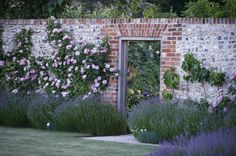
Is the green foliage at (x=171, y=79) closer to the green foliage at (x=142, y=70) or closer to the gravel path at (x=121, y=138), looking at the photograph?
the gravel path at (x=121, y=138)

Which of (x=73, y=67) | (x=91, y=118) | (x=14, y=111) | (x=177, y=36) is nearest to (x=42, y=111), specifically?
(x=14, y=111)

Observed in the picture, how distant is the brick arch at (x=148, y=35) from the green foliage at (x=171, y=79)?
16 cm

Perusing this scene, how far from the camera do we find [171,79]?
12445 millimetres

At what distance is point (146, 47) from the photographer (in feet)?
48.8

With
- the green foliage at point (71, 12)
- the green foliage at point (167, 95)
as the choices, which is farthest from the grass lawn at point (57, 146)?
the green foliage at point (71, 12)

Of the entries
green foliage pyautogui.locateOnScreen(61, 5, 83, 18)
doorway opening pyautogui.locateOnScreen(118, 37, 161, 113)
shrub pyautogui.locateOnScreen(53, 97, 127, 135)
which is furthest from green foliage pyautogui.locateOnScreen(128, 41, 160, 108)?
green foliage pyautogui.locateOnScreen(61, 5, 83, 18)

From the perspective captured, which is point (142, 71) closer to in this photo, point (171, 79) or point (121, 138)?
point (171, 79)

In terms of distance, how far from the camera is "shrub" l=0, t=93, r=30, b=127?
564 inches

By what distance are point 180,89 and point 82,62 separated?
2498mm

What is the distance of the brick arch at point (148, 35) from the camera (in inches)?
496

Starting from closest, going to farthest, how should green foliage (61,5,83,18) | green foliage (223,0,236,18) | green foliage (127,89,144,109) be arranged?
1. green foliage (127,89,144,109)
2. green foliage (223,0,236,18)
3. green foliage (61,5,83,18)

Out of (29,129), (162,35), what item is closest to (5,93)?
(29,129)

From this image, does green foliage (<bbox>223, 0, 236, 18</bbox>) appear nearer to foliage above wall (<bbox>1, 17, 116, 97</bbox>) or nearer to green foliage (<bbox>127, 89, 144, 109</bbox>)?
green foliage (<bbox>127, 89, 144, 109</bbox>)

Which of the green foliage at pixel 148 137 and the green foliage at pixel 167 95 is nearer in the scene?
the green foliage at pixel 148 137
